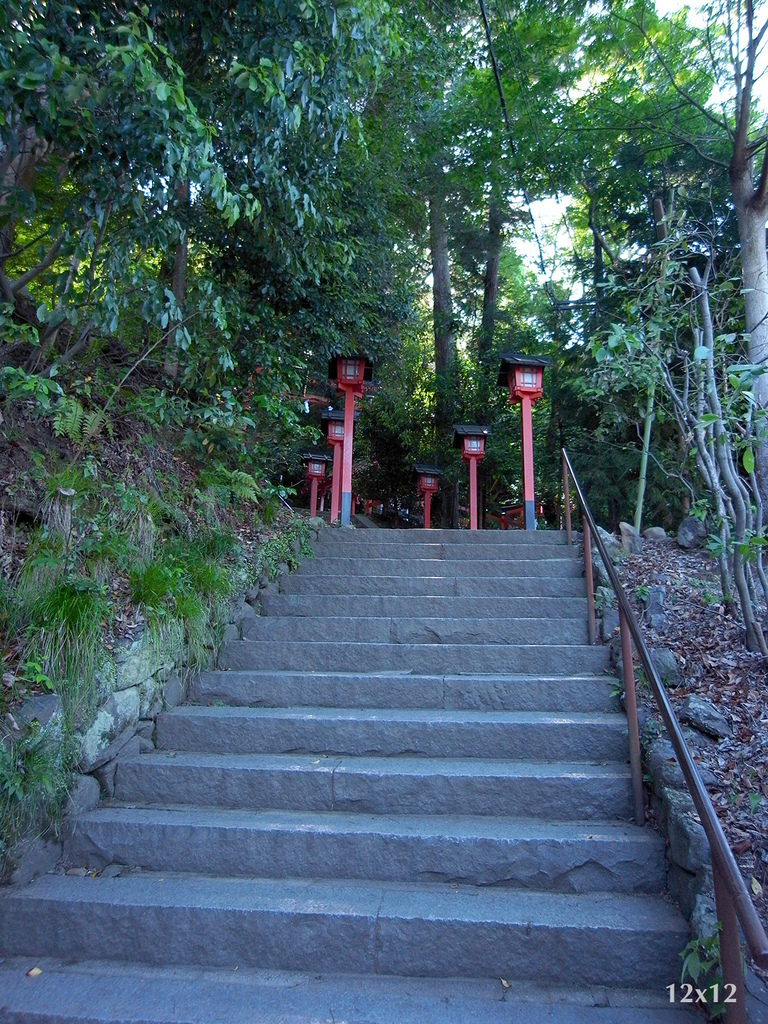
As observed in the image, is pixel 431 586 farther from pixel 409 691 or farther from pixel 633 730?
pixel 633 730

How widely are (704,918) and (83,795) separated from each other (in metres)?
2.53

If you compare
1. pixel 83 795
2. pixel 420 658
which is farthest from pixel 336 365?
pixel 83 795

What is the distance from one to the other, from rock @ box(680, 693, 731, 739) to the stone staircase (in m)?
0.33

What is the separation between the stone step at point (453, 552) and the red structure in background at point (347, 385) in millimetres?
1513

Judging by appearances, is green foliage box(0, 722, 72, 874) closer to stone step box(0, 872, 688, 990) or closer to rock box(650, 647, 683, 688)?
stone step box(0, 872, 688, 990)

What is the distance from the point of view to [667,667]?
341 cm

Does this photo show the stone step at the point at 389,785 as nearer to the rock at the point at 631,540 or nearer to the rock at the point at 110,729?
the rock at the point at 110,729

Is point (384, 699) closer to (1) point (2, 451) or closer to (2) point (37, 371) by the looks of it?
(1) point (2, 451)

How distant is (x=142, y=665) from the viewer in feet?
11.2

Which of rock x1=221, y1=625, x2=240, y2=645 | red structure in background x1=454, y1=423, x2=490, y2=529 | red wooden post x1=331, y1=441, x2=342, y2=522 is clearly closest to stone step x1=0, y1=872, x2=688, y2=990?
rock x1=221, y1=625, x2=240, y2=645

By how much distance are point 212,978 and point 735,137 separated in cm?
683

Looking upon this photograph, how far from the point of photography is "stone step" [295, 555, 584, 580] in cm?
505

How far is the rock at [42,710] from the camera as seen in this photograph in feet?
8.91

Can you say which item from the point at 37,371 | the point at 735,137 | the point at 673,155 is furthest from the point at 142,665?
the point at 673,155
